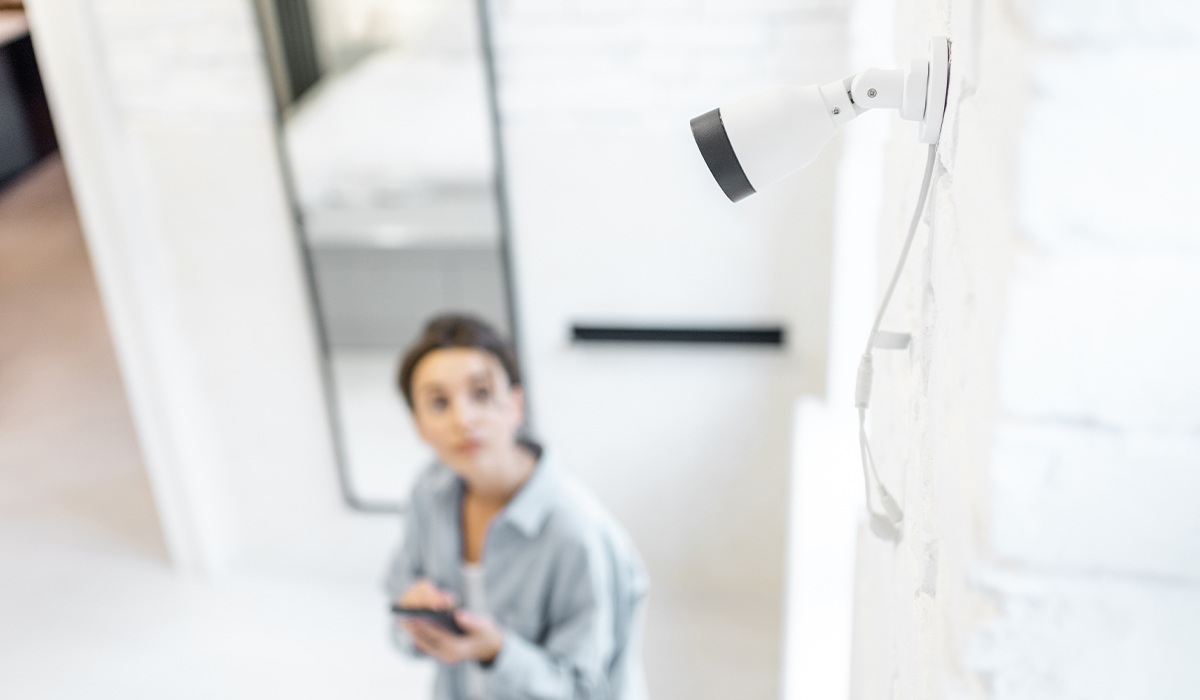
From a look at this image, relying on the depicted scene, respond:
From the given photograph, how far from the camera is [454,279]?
235cm

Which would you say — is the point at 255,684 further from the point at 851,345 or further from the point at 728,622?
the point at 851,345

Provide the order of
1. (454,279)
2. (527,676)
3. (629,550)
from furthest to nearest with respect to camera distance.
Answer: (454,279)
(629,550)
(527,676)

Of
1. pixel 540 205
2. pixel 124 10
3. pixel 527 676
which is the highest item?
pixel 124 10

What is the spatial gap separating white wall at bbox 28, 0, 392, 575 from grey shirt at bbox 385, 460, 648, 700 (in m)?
0.90

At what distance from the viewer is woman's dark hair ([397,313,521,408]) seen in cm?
171

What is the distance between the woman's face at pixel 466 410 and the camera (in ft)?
5.43

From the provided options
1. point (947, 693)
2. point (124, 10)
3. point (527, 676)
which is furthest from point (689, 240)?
point (947, 693)

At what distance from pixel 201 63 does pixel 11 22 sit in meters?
3.98

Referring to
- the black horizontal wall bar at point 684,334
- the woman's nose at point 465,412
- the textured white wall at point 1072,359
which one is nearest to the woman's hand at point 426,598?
the woman's nose at point 465,412

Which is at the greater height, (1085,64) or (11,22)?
(1085,64)

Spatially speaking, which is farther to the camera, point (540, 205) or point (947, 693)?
point (540, 205)

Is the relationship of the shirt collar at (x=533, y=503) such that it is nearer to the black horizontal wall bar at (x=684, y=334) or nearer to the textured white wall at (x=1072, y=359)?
the black horizontal wall bar at (x=684, y=334)

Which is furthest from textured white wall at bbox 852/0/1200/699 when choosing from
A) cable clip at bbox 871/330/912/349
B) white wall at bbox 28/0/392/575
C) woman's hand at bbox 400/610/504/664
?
white wall at bbox 28/0/392/575

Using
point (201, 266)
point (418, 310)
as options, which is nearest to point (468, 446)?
point (418, 310)
